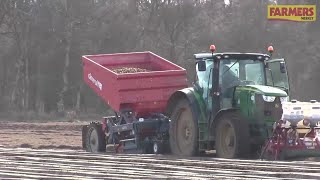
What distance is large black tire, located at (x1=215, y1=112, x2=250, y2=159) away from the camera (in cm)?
1154

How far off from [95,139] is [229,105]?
463cm

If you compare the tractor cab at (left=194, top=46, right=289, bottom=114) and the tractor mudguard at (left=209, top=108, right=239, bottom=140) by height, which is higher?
the tractor cab at (left=194, top=46, right=289, bottom=114)

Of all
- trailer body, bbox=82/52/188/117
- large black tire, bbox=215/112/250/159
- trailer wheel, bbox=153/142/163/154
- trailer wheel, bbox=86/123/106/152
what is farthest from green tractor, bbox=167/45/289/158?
trailer wheel, bbox=86/123/106/152

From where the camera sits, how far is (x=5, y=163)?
38.0ft

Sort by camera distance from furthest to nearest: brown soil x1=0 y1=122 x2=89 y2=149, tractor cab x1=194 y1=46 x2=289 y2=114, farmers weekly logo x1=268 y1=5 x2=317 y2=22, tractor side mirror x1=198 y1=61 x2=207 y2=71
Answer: farmers weekly logo x1=268 y1=5 x2=317 y2=22 → brown soil x1=0 y1=122 x2=89 y2=149 → tractor side mirror x1=198 y1=61 x2=207 y2=71 → tractor cab x1=194 y1=46 x2=289 y2=114

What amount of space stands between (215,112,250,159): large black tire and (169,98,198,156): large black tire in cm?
81

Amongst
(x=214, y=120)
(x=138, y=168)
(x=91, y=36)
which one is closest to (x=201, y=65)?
(x=214, y=120)

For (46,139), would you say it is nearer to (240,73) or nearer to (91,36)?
(240,73)

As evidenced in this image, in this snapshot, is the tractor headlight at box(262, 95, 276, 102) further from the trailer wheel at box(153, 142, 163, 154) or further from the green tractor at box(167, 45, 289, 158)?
the trailer wheel at box(153, 142, 163, 154)

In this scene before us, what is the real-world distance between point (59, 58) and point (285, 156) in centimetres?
3284

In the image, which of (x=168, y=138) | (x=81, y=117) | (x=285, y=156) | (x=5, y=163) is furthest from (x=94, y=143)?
(x=81, y=117)

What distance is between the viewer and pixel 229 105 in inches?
486

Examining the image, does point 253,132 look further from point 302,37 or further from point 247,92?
point 302,37

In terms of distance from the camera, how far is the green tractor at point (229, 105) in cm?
1170
